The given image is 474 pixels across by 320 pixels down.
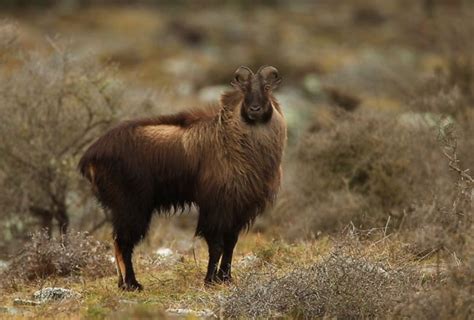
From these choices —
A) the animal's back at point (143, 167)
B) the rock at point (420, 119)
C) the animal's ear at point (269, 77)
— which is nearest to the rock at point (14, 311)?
the animal's back at point (143, 167)

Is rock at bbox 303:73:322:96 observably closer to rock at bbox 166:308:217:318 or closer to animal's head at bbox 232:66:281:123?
animal's head at bbox 232:66:281:123

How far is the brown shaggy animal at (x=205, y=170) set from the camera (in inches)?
436

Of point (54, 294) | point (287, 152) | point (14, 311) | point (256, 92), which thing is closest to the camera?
point (14, 311)

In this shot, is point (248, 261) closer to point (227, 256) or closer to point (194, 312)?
point (227, 256)

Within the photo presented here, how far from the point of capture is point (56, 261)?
40.3 ft

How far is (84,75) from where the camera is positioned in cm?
1662

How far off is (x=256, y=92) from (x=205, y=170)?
1.14m

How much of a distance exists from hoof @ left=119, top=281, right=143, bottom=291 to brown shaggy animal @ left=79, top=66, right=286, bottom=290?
14 mm

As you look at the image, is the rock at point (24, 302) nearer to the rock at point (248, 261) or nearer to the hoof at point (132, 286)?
the hoof at point (132, 286)

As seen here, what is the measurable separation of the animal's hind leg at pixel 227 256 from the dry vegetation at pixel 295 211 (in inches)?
8.0

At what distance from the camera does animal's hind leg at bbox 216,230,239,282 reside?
446 inches

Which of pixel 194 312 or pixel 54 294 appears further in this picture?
pixel 54 294

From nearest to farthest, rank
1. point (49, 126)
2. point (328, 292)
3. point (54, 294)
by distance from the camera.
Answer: point (328, 292), point (54, 294), point (49, 126)

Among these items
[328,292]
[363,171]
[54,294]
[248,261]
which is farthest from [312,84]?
[328,292]
